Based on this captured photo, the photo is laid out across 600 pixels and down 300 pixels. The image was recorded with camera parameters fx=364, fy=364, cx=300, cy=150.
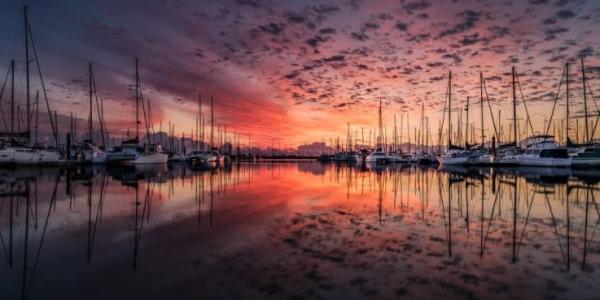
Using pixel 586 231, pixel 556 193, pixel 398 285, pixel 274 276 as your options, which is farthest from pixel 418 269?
pixel 556 193

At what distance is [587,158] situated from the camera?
158ft

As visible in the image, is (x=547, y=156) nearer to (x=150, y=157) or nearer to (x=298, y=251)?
(x=298, y=251)

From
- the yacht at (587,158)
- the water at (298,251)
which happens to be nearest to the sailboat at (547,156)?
the yacht at (587,158)

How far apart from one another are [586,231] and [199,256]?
10.8 m

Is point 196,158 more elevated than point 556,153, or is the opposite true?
point 556,153

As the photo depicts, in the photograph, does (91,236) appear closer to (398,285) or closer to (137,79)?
(398,285)

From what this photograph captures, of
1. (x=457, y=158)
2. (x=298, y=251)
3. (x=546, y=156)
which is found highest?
(x=546, y=156)

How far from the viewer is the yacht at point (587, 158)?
47625 millimetres

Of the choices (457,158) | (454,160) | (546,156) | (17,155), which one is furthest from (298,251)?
(457,158)

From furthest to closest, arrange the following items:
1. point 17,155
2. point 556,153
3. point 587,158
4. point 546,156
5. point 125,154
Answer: point 125,154 → point 546,156 → point 556,153 → point 17,155 → point 587,158

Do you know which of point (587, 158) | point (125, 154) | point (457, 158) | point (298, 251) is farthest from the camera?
point (457, 158)

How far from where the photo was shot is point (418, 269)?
273 inches

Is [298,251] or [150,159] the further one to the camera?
[150,159]

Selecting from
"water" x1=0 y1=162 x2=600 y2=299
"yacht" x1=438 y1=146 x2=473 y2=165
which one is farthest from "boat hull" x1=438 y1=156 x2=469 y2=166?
"water" x1=0 y1=162 x2=600 y2=299
